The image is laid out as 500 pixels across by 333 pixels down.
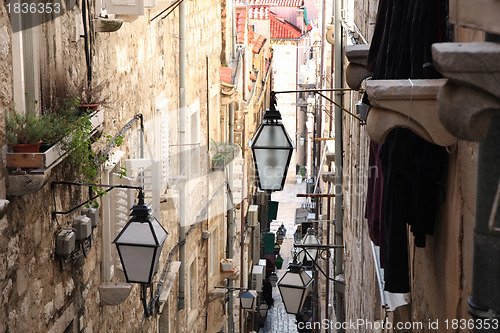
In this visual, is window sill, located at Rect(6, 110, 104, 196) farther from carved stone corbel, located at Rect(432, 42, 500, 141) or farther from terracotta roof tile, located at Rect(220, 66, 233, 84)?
terracotta roof tile, located at Rect(220, 66, 233, 84)

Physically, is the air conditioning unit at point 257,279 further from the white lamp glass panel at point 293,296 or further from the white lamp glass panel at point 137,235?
the white lamp glass panel at point 137,235

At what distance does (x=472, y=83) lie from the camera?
7.03 feet

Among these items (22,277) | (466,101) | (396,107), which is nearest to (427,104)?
(396,107)

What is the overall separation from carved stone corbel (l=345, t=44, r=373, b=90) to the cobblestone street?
18.7 m

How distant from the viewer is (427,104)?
3010 millimetres

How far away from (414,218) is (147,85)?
561cm

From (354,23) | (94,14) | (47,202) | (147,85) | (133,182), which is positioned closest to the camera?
(47,202)

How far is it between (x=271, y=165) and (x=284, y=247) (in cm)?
2488

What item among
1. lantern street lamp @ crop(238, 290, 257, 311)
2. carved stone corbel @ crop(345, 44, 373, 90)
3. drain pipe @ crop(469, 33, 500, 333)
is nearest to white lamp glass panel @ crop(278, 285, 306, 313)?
lantern street lamp @ crop(238, 290, 257, 311)

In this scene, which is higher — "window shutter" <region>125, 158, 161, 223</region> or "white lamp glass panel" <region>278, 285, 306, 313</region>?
"window shutter" <region>125, 158, 161, 223</region>

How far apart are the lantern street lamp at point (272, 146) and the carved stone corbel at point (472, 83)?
4.86 m

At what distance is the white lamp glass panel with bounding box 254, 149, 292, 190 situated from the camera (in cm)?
723

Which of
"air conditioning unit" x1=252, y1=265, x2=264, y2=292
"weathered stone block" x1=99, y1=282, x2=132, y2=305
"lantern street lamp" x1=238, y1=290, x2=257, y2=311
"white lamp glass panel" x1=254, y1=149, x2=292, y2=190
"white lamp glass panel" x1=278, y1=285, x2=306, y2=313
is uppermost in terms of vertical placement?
"white lamp glass panel" x1=254, y1=149, x2=292, y2=190

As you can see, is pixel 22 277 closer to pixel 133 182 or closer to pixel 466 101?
pixel 133 182
